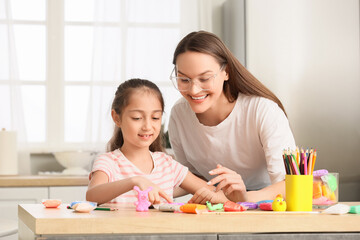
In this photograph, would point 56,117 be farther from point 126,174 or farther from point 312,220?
point 312,220

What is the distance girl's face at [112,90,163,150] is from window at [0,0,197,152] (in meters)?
1.85

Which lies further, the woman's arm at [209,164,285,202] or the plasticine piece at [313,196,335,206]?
the woman's arm at [209,164,285,202]

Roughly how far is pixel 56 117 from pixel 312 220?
2750 millimetres

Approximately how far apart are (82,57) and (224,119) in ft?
6.08

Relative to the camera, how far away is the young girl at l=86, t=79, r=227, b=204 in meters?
1.79

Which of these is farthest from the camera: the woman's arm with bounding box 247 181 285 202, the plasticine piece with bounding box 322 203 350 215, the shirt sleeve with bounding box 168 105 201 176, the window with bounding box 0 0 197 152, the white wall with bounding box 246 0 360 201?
the window with bounding box 0 0 197 152

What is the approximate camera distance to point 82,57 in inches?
151

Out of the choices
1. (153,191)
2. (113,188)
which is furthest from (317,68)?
(153,191)

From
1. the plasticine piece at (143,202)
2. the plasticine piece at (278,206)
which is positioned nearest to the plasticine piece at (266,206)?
the plasticine piece at (278,206)

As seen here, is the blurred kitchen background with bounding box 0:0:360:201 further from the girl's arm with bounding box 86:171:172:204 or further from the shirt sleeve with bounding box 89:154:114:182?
the girl's arm with bounding box 86:171:172:204

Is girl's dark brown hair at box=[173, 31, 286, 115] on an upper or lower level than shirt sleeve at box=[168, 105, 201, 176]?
upper

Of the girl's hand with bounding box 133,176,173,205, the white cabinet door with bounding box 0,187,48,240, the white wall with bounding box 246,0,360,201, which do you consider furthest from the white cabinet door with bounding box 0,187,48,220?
the girl's hand with bounding box 133,176,173,205

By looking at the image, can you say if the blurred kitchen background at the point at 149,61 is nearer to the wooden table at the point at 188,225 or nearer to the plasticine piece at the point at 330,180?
the plasticine piece at the point at 330,180

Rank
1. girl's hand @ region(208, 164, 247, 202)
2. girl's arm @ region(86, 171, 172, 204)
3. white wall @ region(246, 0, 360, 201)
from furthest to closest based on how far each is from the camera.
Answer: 1. white wall @ region(246, 0, 360, 201)
2. girl's hand @ region(208, 164, 247, 202)
3. girl's arm @ region(86, 171, 172, 204)
